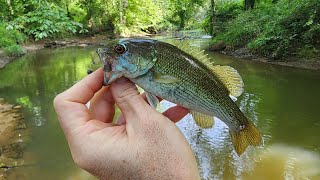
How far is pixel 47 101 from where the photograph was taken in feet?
43.1

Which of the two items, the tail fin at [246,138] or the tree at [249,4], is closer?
the tail fin at [246,138]

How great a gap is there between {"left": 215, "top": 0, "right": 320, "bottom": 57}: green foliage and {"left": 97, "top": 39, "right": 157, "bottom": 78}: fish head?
1628 centimetres

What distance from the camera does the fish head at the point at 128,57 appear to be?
243 cm

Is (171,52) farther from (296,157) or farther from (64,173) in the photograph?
(296,157)

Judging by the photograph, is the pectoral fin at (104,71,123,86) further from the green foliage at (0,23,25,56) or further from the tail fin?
the green foliage at (0,23,25,56)

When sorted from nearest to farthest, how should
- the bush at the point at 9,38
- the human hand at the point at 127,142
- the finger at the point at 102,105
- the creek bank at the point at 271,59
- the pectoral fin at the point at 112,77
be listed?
the human hand at the point at 127,142 < the pectoral fin at the point at 112,77 < the finger at the point at 102,105 < the creek bank at the point at 271,59 < the bush at the point at 9,38

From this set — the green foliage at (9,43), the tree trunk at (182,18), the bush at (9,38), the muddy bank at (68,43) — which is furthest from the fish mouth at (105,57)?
the tree trunk at (182,18)

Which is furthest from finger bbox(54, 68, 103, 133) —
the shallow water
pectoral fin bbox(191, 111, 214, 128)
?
the shallow water

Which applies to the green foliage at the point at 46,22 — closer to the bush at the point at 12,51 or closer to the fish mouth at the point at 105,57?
the fish mouth at the point at 105,57

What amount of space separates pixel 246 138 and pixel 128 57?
1208 millimetres

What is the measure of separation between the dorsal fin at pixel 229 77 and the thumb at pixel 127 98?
0.76 metres

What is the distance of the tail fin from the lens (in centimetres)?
285

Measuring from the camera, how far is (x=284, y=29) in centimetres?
1952

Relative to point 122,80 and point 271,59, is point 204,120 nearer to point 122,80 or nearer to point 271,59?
point 122,80
